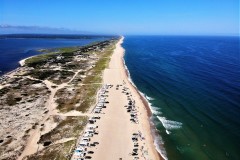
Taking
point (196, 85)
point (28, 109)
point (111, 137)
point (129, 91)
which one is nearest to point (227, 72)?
point (196, 85)

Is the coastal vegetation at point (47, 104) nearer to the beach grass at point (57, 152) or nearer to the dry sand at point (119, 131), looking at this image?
the beach grass at point (57, 152)

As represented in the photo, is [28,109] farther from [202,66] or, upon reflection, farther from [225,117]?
[202,66]

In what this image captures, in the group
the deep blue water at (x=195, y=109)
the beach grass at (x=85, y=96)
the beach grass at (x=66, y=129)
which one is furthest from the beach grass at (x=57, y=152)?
the deep blue water at (x=195, y=109)

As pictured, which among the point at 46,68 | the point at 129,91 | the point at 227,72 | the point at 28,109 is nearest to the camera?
the point at 28,109

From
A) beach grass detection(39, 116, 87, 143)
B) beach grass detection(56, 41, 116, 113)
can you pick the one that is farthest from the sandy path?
beach grass detection(56, 41, 116, 113)

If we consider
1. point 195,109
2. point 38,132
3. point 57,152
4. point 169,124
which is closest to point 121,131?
point 169,124

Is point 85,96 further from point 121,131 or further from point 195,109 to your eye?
point 195,109

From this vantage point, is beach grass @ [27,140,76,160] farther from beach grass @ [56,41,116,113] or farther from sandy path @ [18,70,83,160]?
beach grass @ [56,41,116,113]

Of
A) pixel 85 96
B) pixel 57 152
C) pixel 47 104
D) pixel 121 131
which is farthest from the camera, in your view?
pixel 85 96
